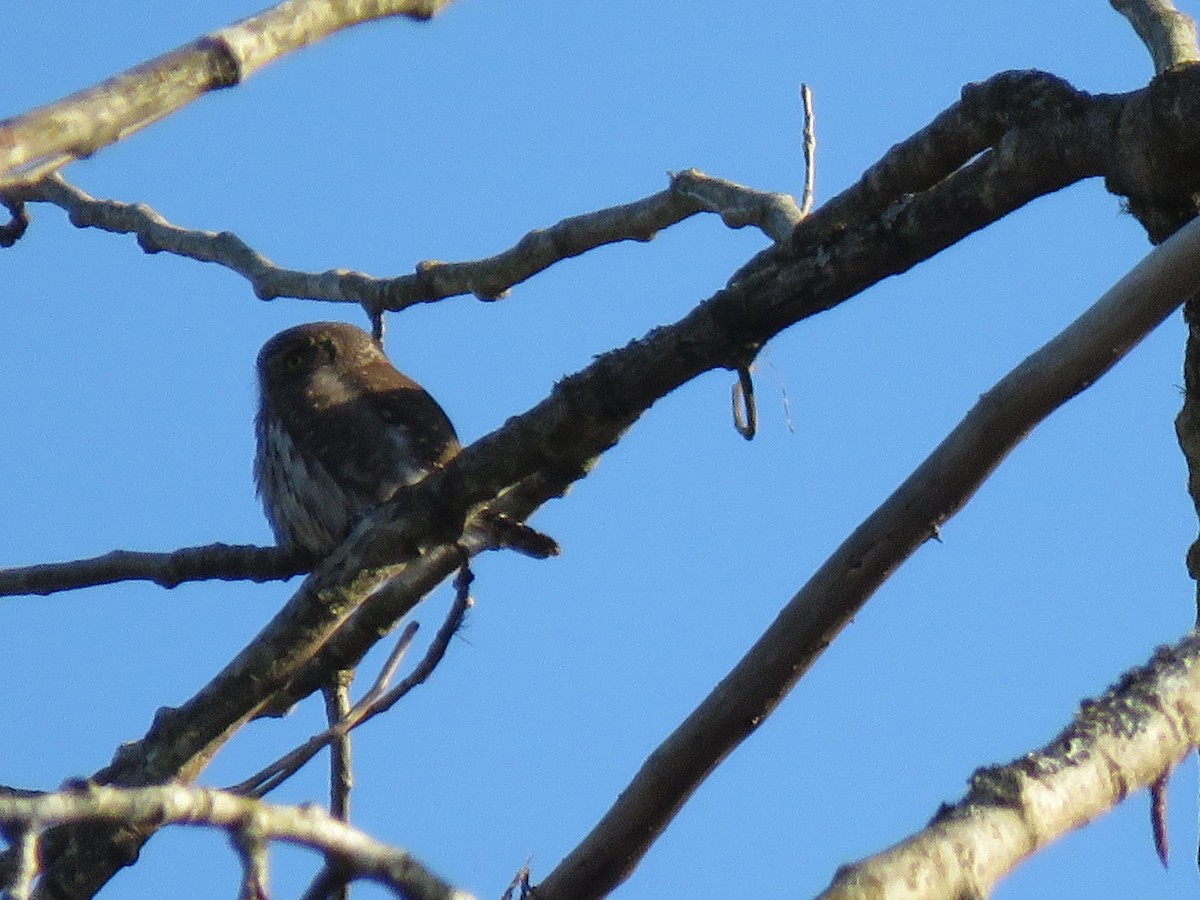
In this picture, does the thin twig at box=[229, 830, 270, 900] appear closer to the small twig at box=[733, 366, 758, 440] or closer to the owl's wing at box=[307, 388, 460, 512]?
the small twig at box=[733, 366, 758, 440]

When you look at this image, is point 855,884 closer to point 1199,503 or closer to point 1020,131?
point 1020,131

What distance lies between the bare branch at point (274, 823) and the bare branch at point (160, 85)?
2.30 feet

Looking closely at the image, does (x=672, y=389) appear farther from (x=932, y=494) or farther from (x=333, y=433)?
(x=333, y=433)

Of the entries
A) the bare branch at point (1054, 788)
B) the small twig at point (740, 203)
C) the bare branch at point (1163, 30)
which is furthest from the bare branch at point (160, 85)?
the small twig at point (740, 203)

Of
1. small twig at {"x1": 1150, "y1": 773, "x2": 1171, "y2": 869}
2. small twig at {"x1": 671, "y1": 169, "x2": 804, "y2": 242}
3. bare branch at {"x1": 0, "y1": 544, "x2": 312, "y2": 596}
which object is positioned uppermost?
small twig at {"x1": 671, "y1": 169, "x2": 804, "y2": 242}

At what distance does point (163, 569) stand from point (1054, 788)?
2613 millimetres

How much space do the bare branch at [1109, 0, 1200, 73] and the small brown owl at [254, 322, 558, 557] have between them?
3.40 metres

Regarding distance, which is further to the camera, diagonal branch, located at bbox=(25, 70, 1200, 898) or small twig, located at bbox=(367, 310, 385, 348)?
small twig, located at bbox=(367, 310, 385, 348)

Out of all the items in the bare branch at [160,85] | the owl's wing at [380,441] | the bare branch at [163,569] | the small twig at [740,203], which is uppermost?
the owl's wing at [380,441]

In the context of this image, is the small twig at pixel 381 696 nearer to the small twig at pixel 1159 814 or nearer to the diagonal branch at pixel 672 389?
the diagonal branch at pixel 672 389

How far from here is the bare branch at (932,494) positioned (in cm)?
291

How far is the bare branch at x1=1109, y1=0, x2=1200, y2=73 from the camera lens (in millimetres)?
4188

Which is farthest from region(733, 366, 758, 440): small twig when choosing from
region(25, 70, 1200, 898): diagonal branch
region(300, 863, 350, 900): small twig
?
region(300, 863, 350, 900): small twig

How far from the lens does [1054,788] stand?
2578mm
